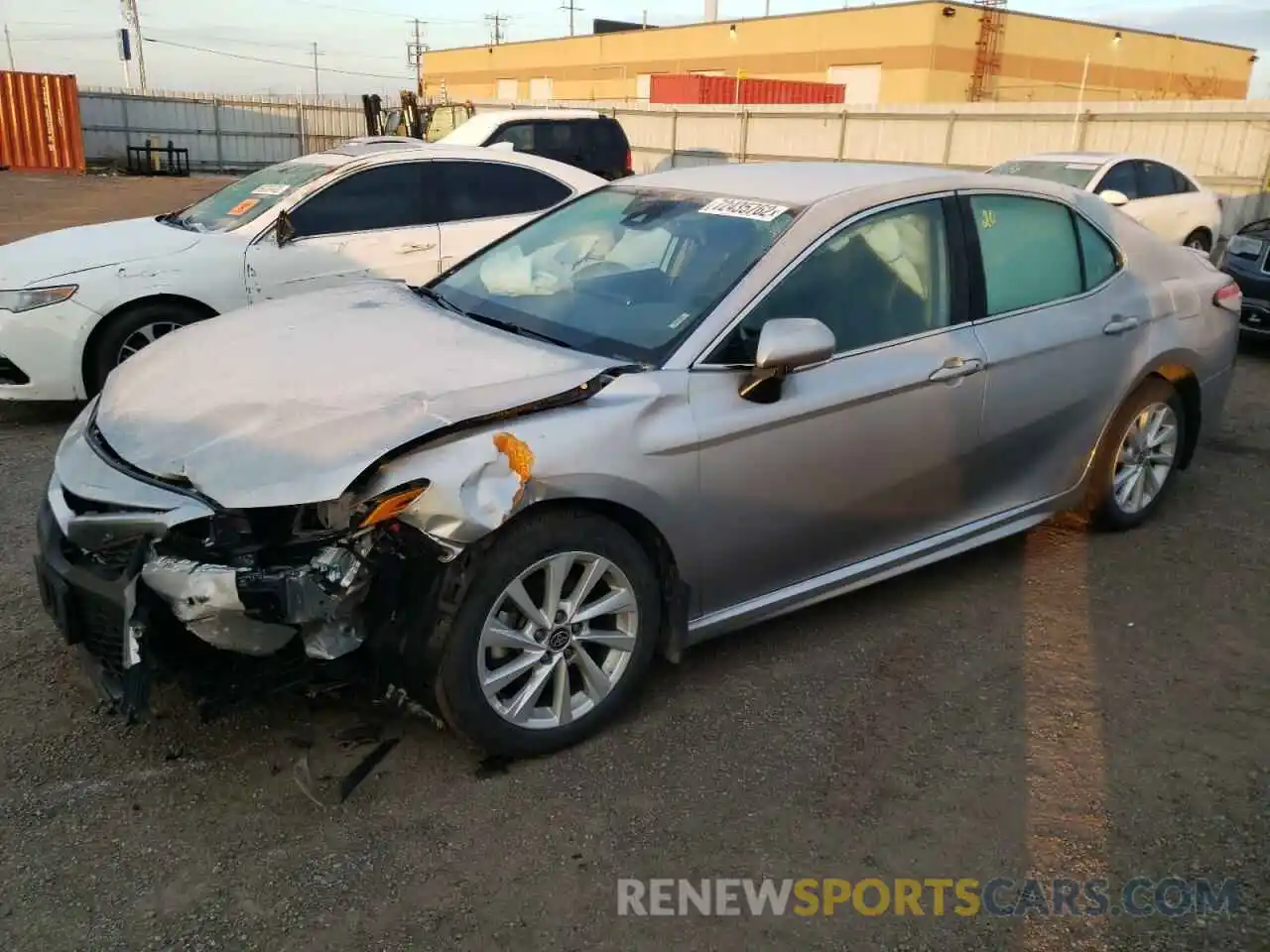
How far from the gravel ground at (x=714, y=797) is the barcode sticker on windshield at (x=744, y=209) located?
1542 millimetres

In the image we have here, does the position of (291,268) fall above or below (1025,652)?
above

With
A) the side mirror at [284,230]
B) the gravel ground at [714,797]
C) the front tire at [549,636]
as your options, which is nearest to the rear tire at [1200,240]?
the gravel ground at [714,797]

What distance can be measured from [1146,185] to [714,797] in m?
11.5

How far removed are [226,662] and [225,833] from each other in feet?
1.46

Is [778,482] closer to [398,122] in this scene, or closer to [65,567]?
[65,567]

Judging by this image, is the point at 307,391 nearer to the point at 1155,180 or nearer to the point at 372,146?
the point at 372,146

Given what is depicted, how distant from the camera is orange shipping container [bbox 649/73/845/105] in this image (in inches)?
1500

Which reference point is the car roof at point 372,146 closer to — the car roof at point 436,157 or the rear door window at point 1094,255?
the car roof at point 436,157

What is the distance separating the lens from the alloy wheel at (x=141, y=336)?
6.01m

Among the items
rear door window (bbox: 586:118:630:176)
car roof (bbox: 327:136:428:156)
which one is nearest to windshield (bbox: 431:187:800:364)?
car roof (bbox: 327:136:428:156)

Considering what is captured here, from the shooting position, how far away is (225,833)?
8.79 ft

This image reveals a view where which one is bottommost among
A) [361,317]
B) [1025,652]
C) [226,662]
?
[1025,652]

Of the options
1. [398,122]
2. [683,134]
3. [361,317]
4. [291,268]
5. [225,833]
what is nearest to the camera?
[225,833]

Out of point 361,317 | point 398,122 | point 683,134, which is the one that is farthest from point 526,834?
point 683,134
